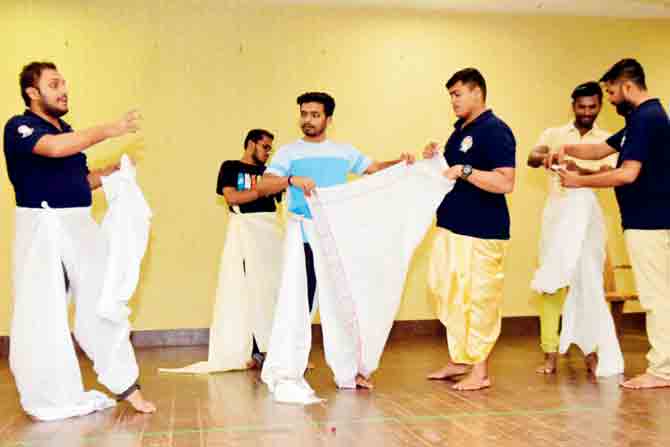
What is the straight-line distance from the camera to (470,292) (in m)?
4.31

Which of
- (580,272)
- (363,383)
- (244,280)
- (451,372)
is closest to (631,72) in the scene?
(580,272)

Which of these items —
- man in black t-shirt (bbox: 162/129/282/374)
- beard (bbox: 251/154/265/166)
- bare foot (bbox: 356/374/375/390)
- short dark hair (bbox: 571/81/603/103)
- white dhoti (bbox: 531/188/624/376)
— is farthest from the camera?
beard (bbox: 251/154/265/166)

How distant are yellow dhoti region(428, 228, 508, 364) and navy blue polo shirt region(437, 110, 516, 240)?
6 cm

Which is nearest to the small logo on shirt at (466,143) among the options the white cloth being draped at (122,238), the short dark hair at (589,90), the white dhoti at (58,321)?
the short dark hair at (589,90)

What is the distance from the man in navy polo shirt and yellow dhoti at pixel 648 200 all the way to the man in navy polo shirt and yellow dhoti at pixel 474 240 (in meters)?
0.63

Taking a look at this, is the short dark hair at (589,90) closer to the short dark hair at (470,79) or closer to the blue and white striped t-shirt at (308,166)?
the short dark hair at (470,79)

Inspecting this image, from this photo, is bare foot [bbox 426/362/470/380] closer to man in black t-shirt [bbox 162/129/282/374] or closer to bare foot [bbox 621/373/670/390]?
bare foot [bbox 621/373/670/390]

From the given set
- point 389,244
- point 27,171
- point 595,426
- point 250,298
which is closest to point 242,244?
point 250,298

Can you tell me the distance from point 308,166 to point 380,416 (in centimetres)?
149

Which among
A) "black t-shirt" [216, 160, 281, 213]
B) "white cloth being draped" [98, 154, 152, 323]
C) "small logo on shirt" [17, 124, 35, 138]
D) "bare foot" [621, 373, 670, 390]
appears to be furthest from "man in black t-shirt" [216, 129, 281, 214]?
"bare foot" [621, 373, 670, 390]

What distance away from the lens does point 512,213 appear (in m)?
7.01

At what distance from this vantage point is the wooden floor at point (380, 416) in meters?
3.30

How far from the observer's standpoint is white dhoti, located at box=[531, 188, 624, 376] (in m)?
4.88

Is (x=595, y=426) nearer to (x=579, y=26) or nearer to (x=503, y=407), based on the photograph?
(x=503, y=407)
